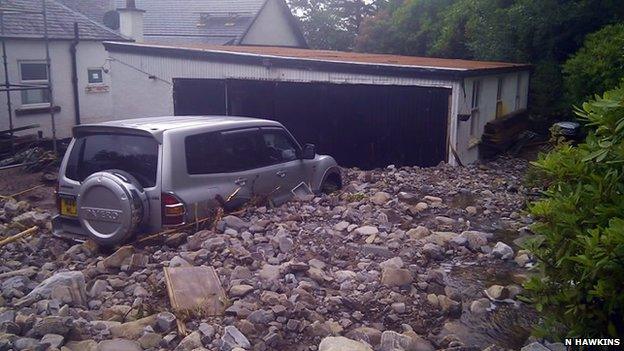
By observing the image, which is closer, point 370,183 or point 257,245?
point 257,245

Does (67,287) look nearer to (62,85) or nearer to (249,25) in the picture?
(62,85)

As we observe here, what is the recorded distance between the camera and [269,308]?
5922mm

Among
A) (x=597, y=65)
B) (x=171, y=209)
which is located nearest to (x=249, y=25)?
(x=597, y=65)

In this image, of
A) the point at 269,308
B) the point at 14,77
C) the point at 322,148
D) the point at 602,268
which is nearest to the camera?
the point at 602,268

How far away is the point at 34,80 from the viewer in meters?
19.5

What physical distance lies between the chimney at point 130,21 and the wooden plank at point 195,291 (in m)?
17.9

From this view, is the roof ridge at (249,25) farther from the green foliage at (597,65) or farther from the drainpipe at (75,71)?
the green foliage at (597,65)

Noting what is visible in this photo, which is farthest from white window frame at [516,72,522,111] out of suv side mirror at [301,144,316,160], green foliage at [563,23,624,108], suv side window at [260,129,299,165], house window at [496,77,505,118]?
suv side window at [260,129,299,165]

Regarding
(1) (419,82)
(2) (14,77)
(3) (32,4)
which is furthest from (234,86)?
(3) (32,4)

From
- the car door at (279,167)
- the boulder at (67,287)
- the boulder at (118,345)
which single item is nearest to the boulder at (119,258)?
the boulder at (67,287)

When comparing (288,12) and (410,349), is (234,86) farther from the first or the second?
(288,12)

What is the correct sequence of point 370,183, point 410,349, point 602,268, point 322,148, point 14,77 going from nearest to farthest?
point 602,268, point 410,349, point 370,183, point 322,148, point 14,77

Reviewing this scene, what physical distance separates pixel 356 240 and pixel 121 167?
2.84 m

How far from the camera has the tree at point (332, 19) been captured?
40.8 m
